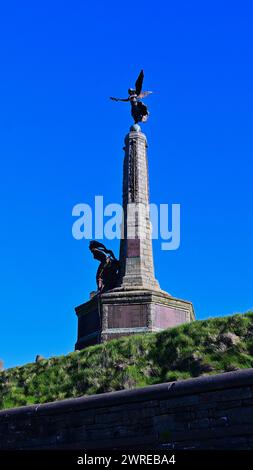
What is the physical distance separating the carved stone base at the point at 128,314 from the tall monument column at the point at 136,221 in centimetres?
76

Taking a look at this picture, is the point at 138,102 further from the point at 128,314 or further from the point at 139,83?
the point at 128,314

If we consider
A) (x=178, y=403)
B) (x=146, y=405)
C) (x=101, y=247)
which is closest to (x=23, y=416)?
(x=146, y=405)

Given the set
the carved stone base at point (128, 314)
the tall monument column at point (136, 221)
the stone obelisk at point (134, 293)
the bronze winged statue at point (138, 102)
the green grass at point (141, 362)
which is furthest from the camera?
the bronze winged statue at point (138, 102)

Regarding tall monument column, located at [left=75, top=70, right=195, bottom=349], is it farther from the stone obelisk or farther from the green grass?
the green grass

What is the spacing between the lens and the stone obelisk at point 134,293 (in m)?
14.6

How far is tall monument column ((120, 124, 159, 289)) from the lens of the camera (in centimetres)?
1616

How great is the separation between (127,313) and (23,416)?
17.1 ft

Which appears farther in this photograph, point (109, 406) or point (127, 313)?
point (127, 313)

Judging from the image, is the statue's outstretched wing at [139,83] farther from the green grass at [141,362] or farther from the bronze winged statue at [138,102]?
the green grass at [141,362]

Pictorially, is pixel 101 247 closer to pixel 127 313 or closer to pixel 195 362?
pixel 127 313

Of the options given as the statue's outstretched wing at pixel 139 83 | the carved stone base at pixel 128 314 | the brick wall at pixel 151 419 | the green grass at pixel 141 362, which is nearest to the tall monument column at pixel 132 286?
the carved stone base at pixel 128 314

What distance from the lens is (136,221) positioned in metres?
17.2
